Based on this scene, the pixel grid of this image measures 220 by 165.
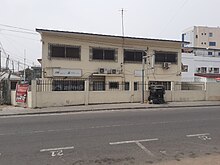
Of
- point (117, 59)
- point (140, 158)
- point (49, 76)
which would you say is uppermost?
point (117, 59)

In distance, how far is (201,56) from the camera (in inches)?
2378

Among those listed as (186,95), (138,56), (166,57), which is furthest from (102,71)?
(186,95)

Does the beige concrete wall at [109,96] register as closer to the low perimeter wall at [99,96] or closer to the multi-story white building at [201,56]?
the low perimeter wall at [99,96]

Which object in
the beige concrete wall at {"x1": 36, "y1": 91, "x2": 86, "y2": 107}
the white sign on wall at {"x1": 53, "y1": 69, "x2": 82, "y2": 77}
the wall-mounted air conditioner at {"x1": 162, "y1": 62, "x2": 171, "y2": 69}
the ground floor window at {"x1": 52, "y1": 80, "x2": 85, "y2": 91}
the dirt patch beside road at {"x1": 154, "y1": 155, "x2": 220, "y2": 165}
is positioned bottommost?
the dirt patch beside road at {"x1": 154, "y1": 155, "x2": 220, "y2": 165}

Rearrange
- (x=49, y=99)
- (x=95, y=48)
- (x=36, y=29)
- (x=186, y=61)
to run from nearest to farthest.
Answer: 1. (x=49, y=99)
2. (x=36, y=29)
3. (x=95, y=48)
4. (x=186, y=61)

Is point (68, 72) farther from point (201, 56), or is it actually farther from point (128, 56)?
point (201, 56)

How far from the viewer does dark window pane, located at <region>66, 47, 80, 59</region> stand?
88.4 ft

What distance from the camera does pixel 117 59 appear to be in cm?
2905

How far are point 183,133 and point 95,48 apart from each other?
19.4 meters

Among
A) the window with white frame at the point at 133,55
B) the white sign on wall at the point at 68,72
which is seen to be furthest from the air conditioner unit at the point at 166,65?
the white sign on wall at the point at 68,72

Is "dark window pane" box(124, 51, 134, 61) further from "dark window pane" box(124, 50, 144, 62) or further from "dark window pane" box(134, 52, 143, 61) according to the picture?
"dark window pane" box(134, 52, 143, 61)

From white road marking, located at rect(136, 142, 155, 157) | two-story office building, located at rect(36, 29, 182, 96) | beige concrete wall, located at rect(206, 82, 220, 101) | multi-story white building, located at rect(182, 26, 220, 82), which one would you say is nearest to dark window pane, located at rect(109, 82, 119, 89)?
two-story office building, located at rect(36, 29, 182, 96)

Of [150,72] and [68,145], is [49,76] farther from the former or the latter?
[68,145]

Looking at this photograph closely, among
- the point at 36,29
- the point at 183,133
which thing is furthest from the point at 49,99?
the point at 183,133
